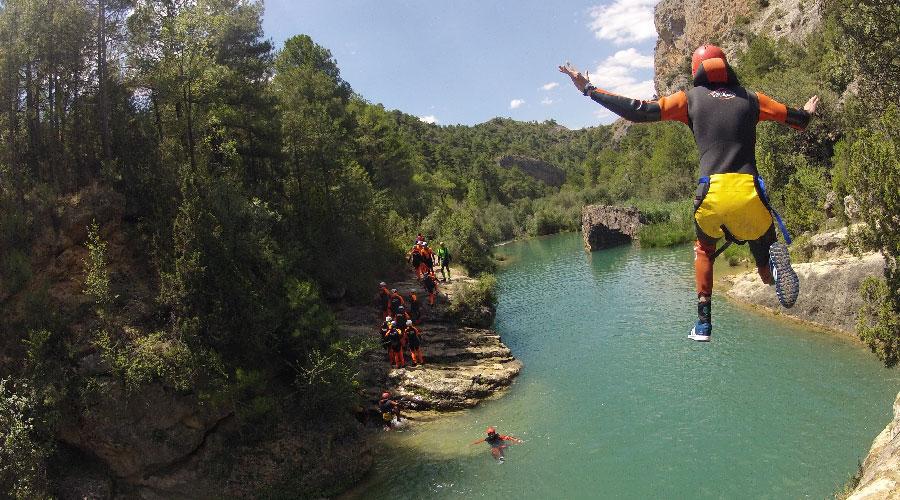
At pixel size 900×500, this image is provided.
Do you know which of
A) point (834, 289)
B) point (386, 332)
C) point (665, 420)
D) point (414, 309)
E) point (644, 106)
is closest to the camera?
point (644, 106)

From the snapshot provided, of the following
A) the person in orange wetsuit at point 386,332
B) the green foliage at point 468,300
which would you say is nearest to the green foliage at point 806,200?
the green foliage at point 468,300

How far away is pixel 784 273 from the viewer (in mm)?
3949

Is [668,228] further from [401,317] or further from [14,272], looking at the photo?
[14,272]

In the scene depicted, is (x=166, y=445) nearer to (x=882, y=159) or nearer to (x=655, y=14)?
(x=882, y=159)

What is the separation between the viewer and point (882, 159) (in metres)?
12.1

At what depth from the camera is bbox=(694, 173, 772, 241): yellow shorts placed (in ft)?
12.4

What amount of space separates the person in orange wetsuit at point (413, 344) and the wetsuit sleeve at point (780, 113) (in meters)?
16.6

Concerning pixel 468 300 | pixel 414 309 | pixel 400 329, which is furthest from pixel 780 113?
pixel 468 300

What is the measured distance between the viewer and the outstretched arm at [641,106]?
408cm

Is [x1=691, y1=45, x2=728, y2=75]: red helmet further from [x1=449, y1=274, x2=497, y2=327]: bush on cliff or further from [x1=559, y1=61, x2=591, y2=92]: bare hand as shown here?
[x1=449, y1=274, x2=497, y2=327]: bush on cliff

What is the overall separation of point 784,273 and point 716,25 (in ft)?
318

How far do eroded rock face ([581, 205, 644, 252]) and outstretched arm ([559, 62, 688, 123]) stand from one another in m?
48.4

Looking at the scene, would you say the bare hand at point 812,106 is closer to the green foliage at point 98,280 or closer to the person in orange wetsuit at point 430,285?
the green foliage at point 98,280

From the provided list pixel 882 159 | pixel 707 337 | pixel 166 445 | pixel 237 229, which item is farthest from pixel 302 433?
pixel 882 159
